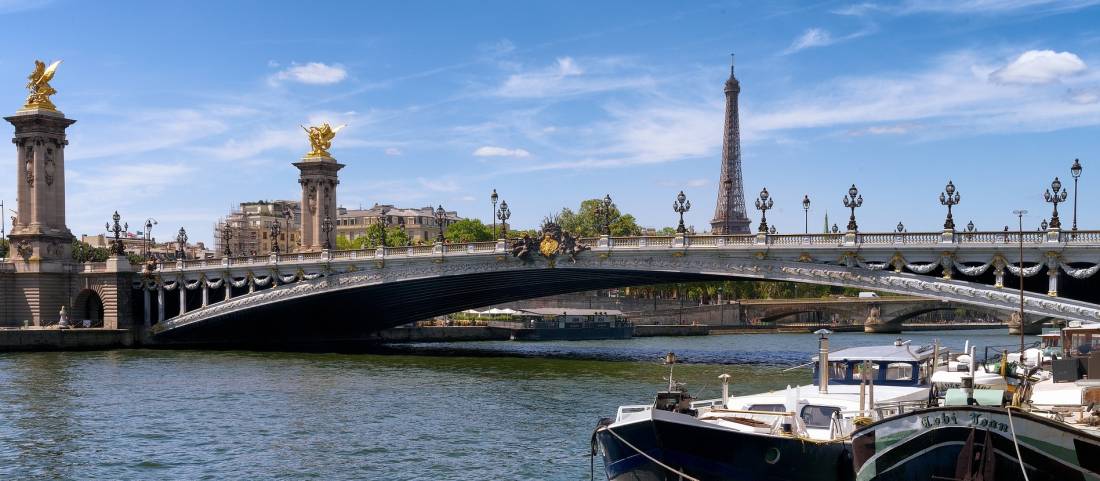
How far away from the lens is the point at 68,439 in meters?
35.2

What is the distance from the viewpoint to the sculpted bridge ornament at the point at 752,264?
4759 cm

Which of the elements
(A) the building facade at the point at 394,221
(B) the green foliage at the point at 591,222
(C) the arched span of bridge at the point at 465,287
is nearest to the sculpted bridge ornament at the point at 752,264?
(C) the arched span of bridge at the point at 465,287

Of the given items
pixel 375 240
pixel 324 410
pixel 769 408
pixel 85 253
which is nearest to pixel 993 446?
pixel 769 408

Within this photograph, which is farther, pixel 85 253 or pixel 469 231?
pixel 469 231

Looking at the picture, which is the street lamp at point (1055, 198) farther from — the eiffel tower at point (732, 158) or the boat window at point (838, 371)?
the eiffel tower at point (732, 158)

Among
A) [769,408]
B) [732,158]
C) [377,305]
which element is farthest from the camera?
[732,158]

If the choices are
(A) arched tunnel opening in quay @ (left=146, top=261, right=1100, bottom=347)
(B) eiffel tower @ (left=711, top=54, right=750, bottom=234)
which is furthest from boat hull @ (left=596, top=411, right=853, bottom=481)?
(B) eiffel tower @ (left=711, top=54, right=750, bottom=234)

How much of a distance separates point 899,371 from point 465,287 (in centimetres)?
4686

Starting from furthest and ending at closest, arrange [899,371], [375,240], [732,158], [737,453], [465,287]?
[732,158] < [375,240] < [465,287] < [899,371] < [737,453]

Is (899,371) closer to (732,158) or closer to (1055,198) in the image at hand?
(1055,198)

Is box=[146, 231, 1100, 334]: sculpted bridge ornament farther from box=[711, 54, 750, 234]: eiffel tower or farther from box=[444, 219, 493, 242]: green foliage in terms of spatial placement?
box=[711, 54, 750, 234]: eiffel tower

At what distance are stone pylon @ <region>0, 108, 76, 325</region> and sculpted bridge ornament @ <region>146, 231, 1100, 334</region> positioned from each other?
307 inches

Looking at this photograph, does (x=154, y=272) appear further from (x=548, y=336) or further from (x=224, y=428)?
(x=224, y=428)

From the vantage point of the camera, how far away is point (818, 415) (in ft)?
83.6
